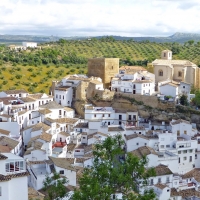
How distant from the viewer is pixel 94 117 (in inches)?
1196

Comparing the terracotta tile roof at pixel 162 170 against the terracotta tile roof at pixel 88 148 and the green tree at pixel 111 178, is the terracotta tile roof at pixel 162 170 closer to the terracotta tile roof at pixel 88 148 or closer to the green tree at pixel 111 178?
the terracotta tile roof at pixel 88 148

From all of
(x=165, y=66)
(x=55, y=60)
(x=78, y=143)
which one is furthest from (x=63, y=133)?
(x=55, y=60)

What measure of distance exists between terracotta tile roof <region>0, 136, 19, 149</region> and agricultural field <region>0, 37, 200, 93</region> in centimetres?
1943

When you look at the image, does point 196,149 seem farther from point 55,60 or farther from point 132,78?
point 55,60

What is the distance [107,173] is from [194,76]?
1072 inches

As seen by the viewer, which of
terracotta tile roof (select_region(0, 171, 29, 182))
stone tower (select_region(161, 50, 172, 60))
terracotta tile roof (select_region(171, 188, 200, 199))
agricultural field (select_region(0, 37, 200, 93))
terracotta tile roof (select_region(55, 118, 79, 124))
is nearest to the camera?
terracotta tile roof (select_region(0, 171, 29, 182))

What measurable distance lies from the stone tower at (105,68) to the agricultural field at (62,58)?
33.2ft

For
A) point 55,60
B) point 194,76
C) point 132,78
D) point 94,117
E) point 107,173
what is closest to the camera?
point 107,173

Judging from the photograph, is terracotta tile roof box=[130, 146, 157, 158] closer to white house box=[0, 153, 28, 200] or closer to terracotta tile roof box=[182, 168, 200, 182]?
terracotta tile roof box=[182, 168, 200, 182]

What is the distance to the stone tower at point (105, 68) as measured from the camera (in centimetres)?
3613

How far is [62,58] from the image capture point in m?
55.8

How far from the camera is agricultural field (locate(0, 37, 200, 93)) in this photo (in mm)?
46781

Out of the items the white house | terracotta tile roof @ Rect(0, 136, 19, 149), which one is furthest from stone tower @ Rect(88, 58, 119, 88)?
the white house

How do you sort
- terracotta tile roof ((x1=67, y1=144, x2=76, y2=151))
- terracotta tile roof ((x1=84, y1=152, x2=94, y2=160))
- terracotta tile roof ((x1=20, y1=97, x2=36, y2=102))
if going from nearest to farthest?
terracotta tile roof ((x1=84, y1=152, x2=94, y2=160)) → terracotta tile roof ((x1=67, y1=144, x2=76, y2=151)) → terracotta tile roof ((x1=20, y1=97, x2=36, y2=102))
